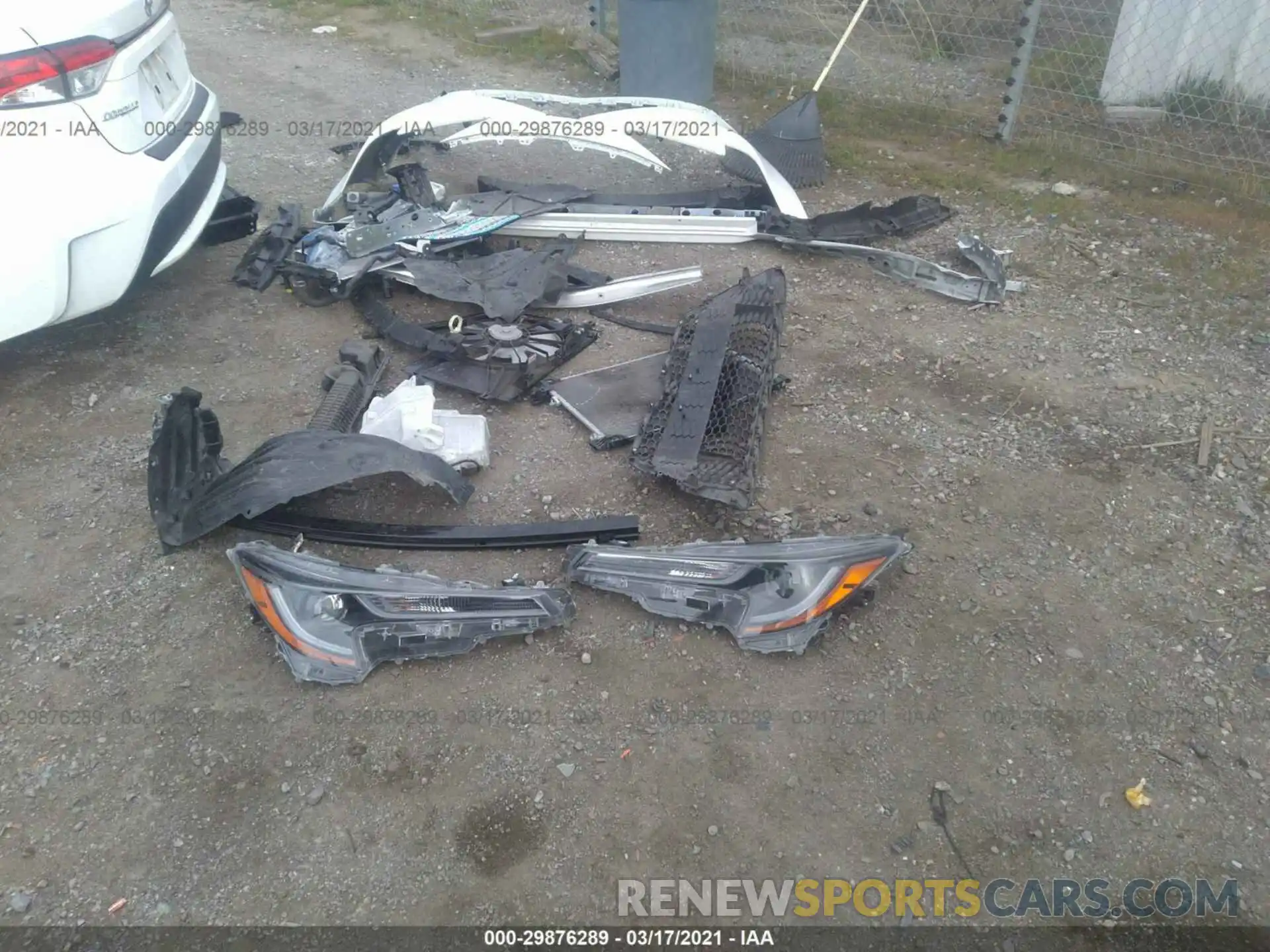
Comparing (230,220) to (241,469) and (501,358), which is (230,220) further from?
(241,469)

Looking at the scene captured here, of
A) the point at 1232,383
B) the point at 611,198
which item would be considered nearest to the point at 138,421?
the point at 611,198

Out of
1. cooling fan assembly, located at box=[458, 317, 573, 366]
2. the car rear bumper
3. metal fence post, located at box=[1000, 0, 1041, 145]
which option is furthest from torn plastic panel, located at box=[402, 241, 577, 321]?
metal fence post, located at box=[1000, 0, 1041, 145]

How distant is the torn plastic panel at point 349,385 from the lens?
11.5 ft

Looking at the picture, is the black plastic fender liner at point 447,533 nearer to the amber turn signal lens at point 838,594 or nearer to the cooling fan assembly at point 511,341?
the amber turn signal lens at point 838,594

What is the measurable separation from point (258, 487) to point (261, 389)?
116 cm

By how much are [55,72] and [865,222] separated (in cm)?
396

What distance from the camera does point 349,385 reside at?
3.71 metres

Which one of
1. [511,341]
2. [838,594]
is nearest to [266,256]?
[511,341]

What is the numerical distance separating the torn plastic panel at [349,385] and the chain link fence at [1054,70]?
14.8ft

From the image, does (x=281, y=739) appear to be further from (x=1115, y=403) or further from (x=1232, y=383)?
(x=1232, y=383)

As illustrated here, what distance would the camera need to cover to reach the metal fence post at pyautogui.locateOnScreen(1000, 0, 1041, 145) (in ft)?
20.1

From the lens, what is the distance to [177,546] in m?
3.08

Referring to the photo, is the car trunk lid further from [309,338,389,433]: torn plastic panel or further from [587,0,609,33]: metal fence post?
[587,0,609,33]: metal fence post

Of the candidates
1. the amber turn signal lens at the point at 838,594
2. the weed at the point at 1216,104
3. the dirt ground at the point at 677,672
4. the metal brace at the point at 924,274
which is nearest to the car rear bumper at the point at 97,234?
the dirt ground at the point at 677,672
